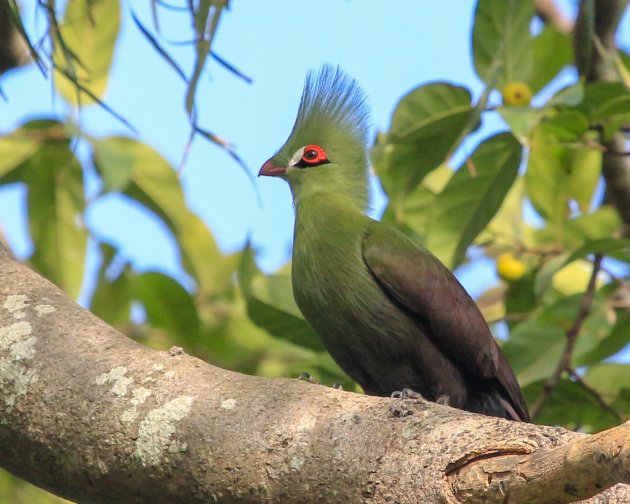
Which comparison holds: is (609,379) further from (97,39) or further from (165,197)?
(97,39)

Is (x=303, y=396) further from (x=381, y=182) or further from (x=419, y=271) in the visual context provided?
(x=381, y=182)

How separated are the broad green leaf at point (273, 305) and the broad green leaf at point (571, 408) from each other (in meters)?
0.96

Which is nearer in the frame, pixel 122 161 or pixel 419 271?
pixel 419 271

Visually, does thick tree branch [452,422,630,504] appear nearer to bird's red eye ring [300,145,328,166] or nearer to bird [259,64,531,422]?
bird [259,64,531,422]

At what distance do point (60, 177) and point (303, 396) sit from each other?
2.67 metres

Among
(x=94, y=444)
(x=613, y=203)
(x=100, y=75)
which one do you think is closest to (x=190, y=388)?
(x=94, y=444)

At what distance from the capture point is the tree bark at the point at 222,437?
2.08m

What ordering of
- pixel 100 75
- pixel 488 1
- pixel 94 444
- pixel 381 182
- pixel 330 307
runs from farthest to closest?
pixel 100 75, pixel 381 182, pixel 488 1, pixel 330 307, pixel 94 444

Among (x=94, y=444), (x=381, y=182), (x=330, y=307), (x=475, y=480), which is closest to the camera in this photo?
(x=475, y=480)

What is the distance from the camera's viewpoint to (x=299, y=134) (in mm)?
4293

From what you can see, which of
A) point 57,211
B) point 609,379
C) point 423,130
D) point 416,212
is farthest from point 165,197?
point 609,379

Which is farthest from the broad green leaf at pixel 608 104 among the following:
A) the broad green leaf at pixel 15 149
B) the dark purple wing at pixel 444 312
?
the broad green leaf at pixel 15 149

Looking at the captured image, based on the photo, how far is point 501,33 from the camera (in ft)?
12.6

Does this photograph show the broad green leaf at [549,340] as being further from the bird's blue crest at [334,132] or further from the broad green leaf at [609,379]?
the bird's blue crest at [334,132]
